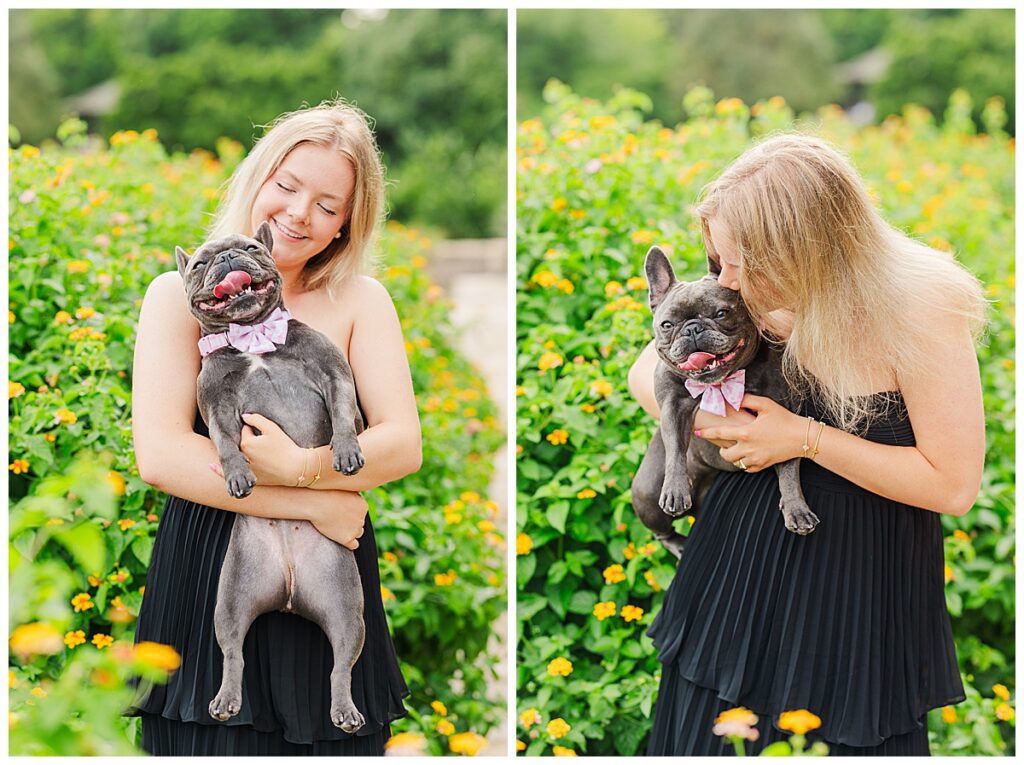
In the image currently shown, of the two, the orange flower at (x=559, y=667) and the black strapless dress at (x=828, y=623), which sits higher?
the black strapless dress at (x=828, y=623)

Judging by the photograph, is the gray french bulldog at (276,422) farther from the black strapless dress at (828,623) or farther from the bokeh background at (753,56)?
the bokeh background at (753,56)

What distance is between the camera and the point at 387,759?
7.30 ft

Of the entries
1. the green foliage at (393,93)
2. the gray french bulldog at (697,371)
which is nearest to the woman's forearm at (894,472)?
the gray french bulldog at (697,371)

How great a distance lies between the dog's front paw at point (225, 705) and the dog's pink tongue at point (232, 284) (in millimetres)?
851

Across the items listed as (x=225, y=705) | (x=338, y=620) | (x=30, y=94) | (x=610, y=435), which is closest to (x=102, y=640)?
(x=225, y=705)

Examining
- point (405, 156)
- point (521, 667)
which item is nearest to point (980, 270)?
point (521, 667)

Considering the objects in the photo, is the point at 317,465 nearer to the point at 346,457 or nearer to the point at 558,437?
the point at 346,457

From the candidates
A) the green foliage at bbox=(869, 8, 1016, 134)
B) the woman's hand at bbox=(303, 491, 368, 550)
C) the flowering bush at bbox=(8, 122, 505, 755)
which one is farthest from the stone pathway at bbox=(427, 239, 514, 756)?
the green foliage at bbox=(869, 8, 1016, 134)

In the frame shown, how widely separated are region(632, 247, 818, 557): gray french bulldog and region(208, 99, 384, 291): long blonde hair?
70cm

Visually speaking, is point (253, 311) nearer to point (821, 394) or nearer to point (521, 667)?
point (821, 394)

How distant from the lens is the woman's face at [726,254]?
232cm

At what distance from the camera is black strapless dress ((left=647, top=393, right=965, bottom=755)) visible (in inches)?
91.5

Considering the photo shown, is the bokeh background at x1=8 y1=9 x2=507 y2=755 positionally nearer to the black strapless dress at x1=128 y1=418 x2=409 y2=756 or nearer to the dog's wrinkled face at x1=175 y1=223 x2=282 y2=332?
the black strapless dress at x1=128 y1=418 x2=409 y2=756

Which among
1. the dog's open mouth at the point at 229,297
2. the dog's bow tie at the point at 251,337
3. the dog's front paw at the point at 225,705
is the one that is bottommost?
the dog's front paw at the point at 225,705
